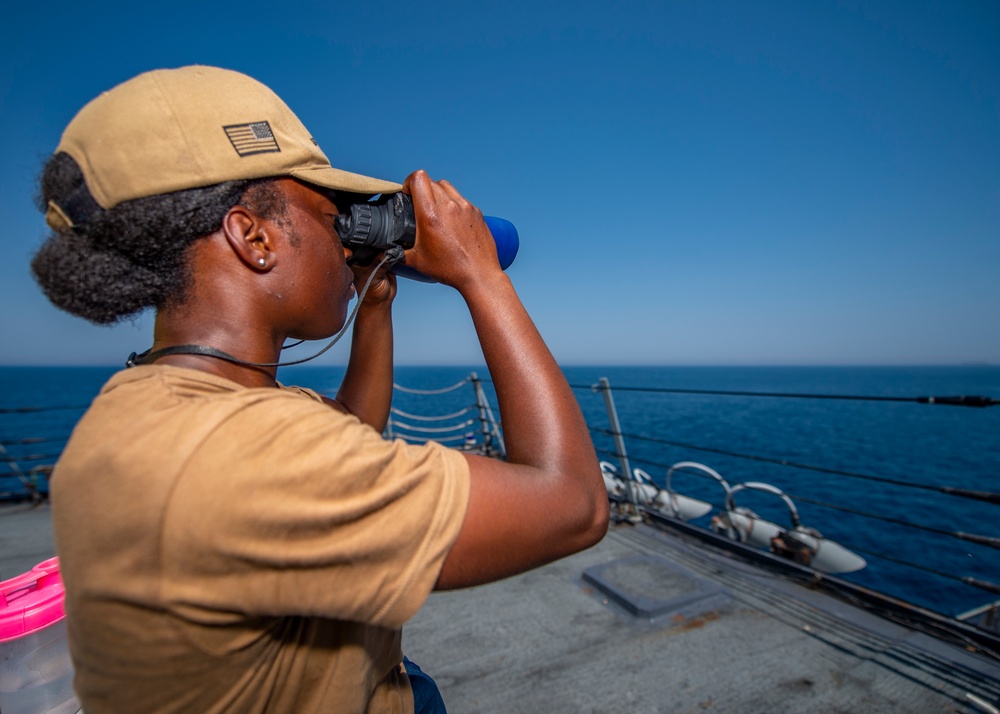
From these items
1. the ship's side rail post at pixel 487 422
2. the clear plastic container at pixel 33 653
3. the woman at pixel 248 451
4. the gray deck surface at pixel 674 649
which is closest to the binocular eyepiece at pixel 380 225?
the woman at pixel 248 451

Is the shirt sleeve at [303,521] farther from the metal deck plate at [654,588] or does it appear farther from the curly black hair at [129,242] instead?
the metal deck plate at [654,588]

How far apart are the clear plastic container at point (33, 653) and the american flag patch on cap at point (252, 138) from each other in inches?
49.8

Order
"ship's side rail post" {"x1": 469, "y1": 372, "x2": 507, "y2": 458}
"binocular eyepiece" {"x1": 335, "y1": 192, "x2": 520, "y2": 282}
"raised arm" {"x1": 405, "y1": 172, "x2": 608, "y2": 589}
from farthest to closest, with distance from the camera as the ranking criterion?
"ship's side rail post" {"x1": 469, "y1": 372, "x2": 507, "y2": 458}
"binocular eyepiece" {"x1": 335, "y1": 192, "x2": 520, "y2": 282}
"raised arm" {"x1": 405, "y1": 172, "x2": 608, "y2": 589}

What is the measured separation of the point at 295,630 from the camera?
0.79m

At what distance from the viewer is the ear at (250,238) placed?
2.83 feet

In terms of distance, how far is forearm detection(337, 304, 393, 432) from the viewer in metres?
1.38

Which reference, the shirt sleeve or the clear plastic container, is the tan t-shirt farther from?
the clear plastic container

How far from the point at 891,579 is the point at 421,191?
51.6 ft

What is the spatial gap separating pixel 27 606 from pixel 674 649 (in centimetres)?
260

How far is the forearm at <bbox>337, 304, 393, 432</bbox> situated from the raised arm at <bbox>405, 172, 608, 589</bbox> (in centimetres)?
38

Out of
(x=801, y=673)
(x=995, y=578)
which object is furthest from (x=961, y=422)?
(x=801, y=673)

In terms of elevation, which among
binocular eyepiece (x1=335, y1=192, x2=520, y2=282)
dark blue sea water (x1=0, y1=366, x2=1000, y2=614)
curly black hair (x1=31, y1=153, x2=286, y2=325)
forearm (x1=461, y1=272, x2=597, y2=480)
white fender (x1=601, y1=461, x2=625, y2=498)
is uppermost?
binocular eyepiece (x1=335, y1=192, x2=520, y2=282)

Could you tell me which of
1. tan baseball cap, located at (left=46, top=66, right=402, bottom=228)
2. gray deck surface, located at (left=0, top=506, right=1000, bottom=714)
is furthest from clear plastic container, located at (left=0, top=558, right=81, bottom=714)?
gray deck surface, located at (left=0, top=506, right=1000, bottom=714)

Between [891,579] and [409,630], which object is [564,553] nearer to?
[409,630]
